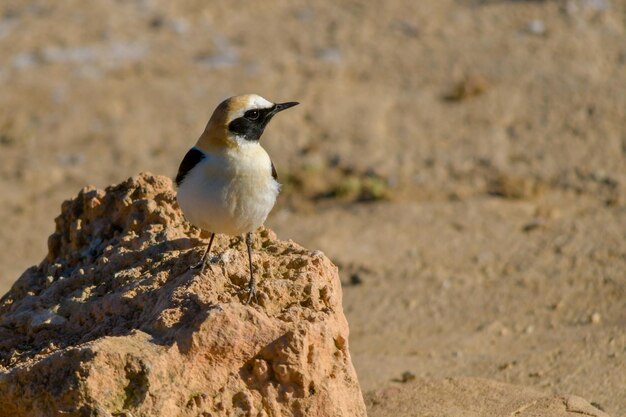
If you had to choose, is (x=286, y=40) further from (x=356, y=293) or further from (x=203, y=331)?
(x=203, y=331)

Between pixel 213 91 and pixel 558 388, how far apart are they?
7327mm

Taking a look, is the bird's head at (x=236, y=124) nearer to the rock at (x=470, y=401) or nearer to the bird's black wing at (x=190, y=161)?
the bird's black wing at (x=190, y=161)

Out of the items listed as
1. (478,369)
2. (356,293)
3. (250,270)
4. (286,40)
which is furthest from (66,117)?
(250,270)

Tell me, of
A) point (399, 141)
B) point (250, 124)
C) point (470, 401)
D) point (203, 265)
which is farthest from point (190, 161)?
point (399, 141)

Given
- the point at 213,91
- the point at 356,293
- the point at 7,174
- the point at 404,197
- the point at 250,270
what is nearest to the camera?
the point at 250,270

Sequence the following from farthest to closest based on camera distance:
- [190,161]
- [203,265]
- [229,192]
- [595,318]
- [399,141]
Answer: [399,141] → [595,318] → [190,161] → [229,192] → [203,265]

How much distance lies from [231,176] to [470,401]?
6.53 feet

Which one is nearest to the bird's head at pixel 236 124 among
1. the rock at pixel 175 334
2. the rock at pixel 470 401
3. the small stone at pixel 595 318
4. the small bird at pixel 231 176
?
the small bird at pixel 231 176

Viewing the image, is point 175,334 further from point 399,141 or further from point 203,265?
point 399,141

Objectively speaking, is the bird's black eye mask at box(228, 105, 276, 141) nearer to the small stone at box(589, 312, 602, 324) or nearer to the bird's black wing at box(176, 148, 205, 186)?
the bird's black wing at box(176, 148, 205, 186)

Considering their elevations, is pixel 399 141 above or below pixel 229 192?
below

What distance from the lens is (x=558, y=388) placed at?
6953 mm

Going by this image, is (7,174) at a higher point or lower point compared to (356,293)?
higher

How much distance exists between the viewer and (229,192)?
571 centimetres
